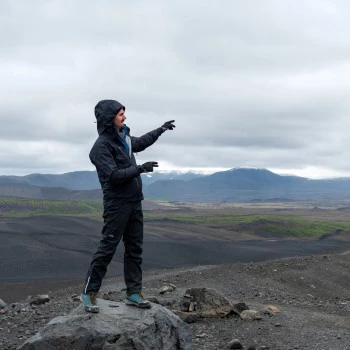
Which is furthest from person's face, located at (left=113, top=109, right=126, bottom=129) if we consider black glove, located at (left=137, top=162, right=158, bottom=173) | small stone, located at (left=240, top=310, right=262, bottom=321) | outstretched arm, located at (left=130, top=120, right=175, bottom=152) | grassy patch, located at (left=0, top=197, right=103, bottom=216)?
grassy patch, located at (left=0, top=197, right=103, bottom=216)

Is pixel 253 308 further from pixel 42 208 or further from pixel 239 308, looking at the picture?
pixel 42 208

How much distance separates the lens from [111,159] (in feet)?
23.1

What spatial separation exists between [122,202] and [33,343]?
232 cm

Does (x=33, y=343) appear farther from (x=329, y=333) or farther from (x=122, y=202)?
(x=329, y=333)

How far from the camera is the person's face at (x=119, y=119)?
7.25 meters

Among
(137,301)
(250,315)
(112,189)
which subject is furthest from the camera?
(250,315)

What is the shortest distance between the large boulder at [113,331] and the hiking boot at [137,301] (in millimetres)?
68

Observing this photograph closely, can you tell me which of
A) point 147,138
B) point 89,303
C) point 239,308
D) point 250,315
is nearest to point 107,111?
point 147,138

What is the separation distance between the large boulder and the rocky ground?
2.65ft

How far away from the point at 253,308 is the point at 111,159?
→ 18.6 ft

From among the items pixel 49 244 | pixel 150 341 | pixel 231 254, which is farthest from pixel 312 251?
pixel 150 341

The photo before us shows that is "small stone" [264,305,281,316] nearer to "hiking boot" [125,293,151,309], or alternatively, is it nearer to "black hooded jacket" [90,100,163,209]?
"hiking boot" [125,293,151,309]

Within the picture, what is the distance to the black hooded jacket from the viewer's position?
7.01m

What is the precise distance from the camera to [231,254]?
3431 centimetres
